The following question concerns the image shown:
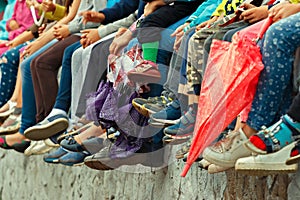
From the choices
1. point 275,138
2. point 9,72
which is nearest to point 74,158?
point 9,72

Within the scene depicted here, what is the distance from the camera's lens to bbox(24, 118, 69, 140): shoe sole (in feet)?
16.0

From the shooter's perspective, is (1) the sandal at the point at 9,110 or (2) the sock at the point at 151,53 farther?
(1) the sandal at the point at 9,110

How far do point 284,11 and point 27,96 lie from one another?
2.50 m

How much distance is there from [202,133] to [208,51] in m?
0.36

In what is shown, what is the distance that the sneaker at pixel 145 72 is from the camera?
3.99m

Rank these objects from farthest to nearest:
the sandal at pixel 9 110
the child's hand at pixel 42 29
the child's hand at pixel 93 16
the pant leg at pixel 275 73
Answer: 1. the child's hand at pixel 42 29
2. the sandal at pixel 9 110
3. the child's hand at pixel 93 16
4. the pant leg at pixel 275 73

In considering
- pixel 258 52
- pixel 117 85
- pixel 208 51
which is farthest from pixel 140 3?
pixel 258 52

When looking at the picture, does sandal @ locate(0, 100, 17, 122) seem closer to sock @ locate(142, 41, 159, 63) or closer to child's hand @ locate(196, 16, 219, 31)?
sock @ locate(142, 41, 159, 63)

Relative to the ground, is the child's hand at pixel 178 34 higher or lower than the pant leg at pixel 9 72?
higher

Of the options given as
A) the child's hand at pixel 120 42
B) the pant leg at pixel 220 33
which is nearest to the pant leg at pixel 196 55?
the pant leg at pixel 220 33

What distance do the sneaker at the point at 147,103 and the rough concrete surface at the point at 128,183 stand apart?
0.39 metres

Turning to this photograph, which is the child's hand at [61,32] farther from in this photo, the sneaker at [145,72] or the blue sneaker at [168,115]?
the blue sneaker at [168,115]

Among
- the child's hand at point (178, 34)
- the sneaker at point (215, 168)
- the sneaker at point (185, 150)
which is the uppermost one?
the child's hand at point (178, 34)

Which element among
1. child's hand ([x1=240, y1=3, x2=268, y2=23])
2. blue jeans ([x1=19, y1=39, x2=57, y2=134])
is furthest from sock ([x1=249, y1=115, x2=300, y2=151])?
blue jeans ([x1=19, y1=39, x2=57, y2=134])
